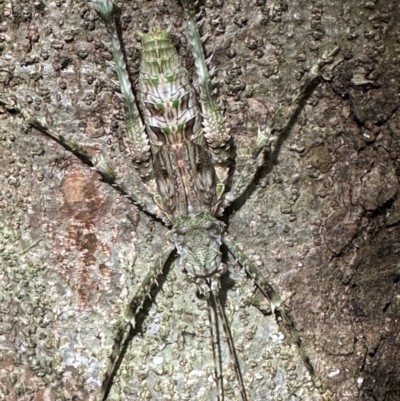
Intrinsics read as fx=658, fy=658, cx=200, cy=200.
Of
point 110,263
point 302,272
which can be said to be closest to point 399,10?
point 302,272

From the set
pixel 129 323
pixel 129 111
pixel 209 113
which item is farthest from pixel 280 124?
pixel 129 323

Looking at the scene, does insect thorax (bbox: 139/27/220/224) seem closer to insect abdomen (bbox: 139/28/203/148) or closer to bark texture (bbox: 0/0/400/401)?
insect abdomen (bbox: 139/28/203/148)

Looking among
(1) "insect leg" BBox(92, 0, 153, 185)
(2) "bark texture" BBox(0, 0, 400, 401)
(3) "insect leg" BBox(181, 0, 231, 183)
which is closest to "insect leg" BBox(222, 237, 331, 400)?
(2) "bark texture" BBox(0, 0, 400, 401)

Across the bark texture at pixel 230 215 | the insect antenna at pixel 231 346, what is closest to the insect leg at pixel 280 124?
the bark texture at pixel 230 215

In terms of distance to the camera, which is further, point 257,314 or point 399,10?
point 257,314

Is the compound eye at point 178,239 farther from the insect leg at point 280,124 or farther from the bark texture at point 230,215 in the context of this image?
the insect leg at point 280,124

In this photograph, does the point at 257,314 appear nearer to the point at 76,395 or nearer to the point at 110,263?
the point at 110,263
